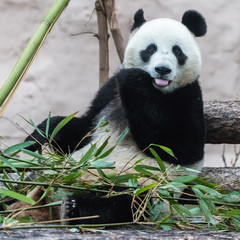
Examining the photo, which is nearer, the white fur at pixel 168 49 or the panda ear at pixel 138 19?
the white fur at pixel 168 49

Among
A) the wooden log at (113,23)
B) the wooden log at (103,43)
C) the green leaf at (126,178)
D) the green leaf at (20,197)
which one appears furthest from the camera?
the wooden log at (103,43)

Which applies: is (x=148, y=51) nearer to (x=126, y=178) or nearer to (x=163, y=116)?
(x=163, y=116)

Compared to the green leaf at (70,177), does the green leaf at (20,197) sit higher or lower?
lower

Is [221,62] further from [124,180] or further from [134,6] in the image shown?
[124,180]

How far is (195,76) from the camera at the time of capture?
3.06m

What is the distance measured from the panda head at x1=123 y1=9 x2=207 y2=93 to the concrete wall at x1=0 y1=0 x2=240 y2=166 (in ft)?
9.26

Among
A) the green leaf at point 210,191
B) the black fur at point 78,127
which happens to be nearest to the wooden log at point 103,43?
the black fur at point 78,127

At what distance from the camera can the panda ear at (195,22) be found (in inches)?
123

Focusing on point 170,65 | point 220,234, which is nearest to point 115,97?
point 170,65

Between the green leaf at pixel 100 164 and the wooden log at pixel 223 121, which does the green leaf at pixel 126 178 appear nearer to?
the green leaf at pixel 100 164

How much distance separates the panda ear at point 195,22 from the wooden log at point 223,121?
43 centimetres

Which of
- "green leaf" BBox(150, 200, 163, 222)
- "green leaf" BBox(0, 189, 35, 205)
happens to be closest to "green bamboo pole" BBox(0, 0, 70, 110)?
"green leaf" BBox(0, 189, 35, 205)

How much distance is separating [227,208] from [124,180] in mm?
540

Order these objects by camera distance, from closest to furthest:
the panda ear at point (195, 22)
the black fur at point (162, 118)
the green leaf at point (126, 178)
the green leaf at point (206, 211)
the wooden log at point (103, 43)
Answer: the green leaf at point (206, 211), the green leaf at point (126, 178), the black fur at point (162, 118), the panda ear at point (195, 22), the wooden log at point (103, 43)
